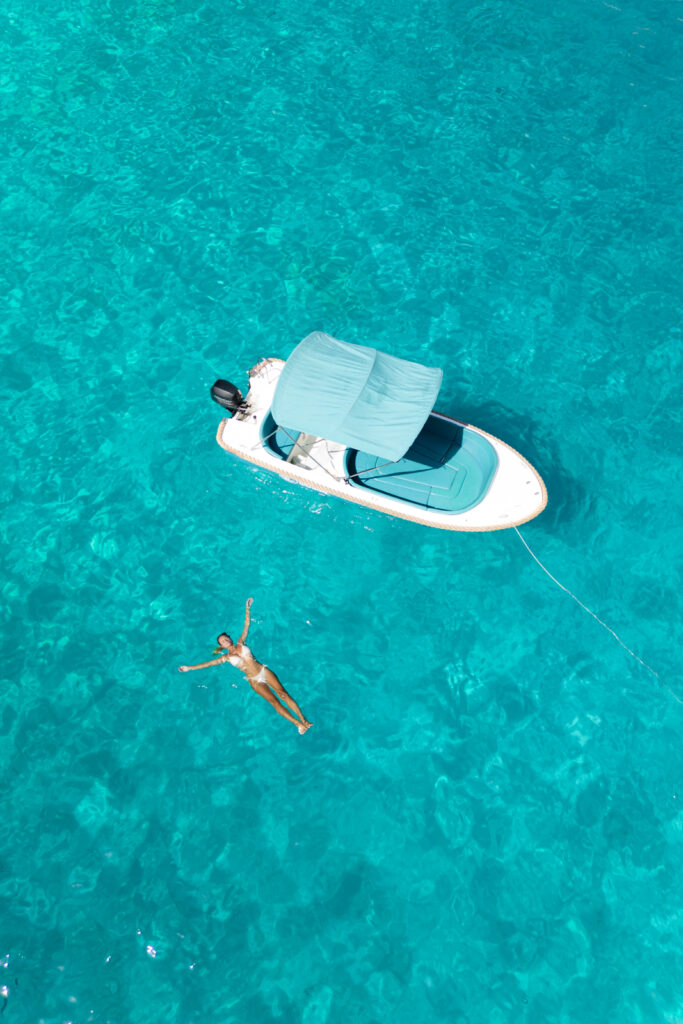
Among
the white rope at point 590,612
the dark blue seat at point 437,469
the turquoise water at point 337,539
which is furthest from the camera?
the dark blue seat at point 437,469

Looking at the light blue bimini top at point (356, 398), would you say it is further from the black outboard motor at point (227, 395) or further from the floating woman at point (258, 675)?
the floating woman at point (258, 675)

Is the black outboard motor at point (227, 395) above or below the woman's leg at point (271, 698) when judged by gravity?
above

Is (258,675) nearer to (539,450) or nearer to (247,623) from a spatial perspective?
(247,623)

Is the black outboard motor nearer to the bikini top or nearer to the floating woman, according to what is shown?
the floating woman

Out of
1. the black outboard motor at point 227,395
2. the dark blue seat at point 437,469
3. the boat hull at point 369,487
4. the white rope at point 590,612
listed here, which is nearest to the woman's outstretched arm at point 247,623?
the boat hull at point 369,487

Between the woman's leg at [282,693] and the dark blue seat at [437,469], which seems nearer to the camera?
the woman's leg at [282,693]

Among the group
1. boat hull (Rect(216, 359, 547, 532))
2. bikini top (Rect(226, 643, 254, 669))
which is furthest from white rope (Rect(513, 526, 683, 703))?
bikini top (Rect(226, 643, 254, 669))

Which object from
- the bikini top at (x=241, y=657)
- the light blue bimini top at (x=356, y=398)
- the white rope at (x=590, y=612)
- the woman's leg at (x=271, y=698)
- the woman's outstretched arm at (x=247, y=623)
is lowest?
the woman's leg at (x=271, y=698)
